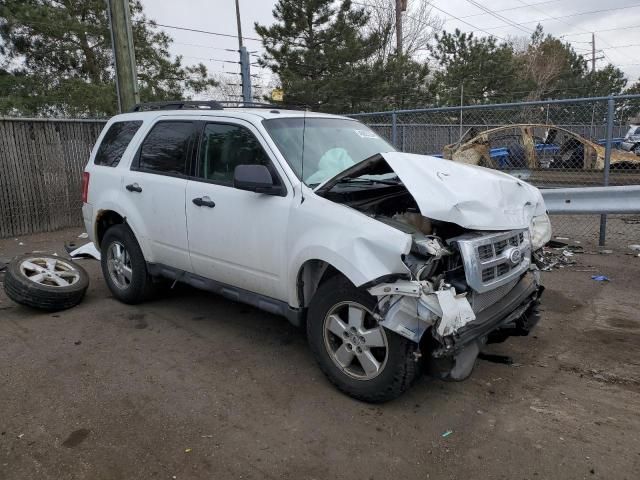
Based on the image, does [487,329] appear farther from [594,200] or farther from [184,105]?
[594,200]

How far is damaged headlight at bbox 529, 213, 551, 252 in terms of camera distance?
3768 millimetres

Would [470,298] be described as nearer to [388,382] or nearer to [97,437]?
[388,382]

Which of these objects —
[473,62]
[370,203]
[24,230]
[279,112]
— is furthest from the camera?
[473,62]

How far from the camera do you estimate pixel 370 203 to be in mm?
3490

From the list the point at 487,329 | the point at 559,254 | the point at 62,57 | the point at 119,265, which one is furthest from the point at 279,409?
the point at 62,57

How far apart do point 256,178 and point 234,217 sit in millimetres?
510

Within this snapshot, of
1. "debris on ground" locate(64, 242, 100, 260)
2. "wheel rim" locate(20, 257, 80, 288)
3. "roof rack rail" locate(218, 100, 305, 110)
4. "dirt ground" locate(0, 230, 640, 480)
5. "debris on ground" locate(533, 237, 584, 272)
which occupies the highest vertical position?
"roof rack rail" locate(218, 100, 305, 110)

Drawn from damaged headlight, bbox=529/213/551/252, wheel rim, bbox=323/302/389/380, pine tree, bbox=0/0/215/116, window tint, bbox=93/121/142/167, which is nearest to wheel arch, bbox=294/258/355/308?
wheel rim, bbox=323/302/389/380

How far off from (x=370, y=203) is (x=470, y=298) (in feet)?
3.17

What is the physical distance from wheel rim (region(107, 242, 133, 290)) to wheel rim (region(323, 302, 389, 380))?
2715 millimetres

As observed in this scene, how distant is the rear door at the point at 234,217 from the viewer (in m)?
3.65

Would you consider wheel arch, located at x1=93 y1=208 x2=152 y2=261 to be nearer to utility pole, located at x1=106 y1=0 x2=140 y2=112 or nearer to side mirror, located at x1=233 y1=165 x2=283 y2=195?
side mirror, located at x1=233 y1=165 x2=283 y2=195

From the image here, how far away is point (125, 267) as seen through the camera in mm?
5203

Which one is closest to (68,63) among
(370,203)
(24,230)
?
(24,230)
